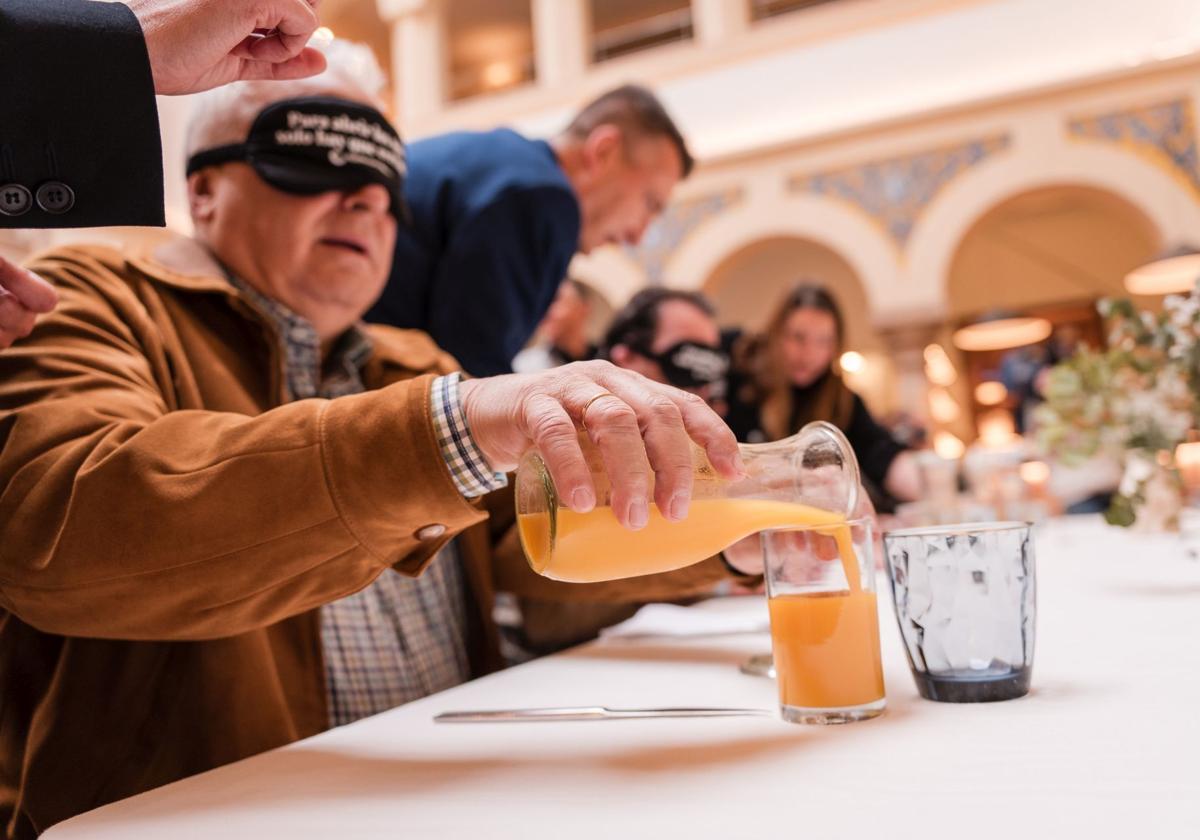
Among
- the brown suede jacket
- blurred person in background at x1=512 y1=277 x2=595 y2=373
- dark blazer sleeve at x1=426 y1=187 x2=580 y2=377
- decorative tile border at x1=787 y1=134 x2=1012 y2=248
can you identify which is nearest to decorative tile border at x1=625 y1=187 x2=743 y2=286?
decorative tile border at x1=787 y1=134 x2=1012 y2=248

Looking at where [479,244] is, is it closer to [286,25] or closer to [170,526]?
[286,25]

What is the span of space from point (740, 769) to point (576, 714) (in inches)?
8.4

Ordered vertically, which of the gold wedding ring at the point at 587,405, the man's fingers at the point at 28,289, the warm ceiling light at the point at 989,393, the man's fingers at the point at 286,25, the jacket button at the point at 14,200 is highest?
the man's fingers at the point at 286,25

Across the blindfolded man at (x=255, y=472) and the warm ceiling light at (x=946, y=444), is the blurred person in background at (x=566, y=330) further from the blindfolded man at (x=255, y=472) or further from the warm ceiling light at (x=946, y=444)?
the warm ceiling light at (x=946, y=444)

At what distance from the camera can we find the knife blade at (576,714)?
79cm

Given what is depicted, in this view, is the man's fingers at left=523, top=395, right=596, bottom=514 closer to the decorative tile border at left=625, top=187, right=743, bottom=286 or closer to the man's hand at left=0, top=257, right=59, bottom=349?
the man's hand at left=0, top=257, right=59, bottom=349


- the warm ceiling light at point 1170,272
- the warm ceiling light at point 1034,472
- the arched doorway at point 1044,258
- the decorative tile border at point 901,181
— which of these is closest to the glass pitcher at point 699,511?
the warm ceiling light at point 1034,472

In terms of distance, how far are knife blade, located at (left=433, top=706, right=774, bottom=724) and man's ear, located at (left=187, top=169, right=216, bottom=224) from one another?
2.49 feet

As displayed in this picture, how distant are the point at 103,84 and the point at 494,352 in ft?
3.97

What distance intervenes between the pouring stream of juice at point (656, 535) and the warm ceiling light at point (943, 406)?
306 inches

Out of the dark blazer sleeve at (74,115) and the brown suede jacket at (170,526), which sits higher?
the dark blazer sleeve at (74,115)

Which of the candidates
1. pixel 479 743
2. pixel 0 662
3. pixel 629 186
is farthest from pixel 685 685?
pixel 629 186

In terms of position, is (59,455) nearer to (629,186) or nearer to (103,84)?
(103,84)

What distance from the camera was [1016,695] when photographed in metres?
0.76
